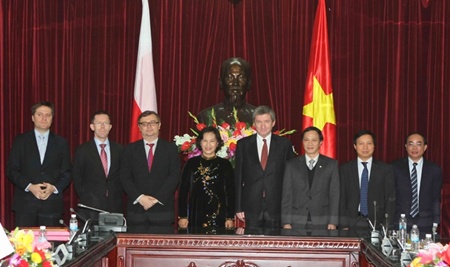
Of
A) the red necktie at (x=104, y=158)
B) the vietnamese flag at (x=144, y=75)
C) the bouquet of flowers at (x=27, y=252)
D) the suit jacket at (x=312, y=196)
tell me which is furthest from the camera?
the vietnamese flag at (x=144, y=75)

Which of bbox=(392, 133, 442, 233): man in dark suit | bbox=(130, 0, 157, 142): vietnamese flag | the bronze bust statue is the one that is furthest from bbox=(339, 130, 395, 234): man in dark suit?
bbox=(130, 0, 157, 142): vietnamese flag

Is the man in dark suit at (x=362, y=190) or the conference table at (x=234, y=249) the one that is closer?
the conference table at (x=234, y=249)

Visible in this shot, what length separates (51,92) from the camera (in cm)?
749

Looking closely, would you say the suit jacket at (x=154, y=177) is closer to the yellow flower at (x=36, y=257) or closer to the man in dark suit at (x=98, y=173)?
the man in dark suit at (x=98, y=173)

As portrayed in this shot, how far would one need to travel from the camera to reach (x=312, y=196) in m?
5.61

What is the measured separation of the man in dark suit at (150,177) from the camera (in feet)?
18.8

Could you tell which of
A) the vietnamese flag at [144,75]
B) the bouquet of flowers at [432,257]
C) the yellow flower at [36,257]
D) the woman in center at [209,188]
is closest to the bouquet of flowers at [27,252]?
the yellow flower at [36,257]

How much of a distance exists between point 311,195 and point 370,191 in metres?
0.47

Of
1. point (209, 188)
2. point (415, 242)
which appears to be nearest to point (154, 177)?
point (209, 188)

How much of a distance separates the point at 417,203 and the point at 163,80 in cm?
272

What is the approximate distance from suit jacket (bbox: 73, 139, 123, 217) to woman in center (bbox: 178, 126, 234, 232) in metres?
0.57

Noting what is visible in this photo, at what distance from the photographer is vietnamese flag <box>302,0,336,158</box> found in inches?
273

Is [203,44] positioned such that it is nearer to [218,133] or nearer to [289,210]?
[218,133]

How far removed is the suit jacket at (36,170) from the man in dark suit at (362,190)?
2.14 metres
